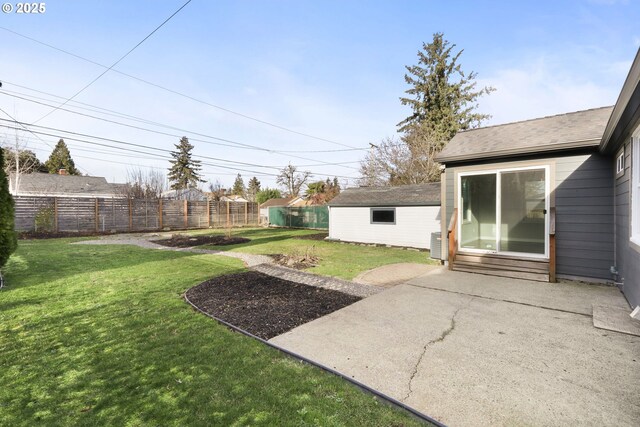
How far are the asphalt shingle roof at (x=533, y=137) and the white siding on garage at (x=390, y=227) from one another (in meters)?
3.72

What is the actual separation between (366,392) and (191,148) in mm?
44426

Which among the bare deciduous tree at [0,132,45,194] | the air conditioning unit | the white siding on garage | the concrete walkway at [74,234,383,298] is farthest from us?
the bare deciduous tree at [0,132,45,194]

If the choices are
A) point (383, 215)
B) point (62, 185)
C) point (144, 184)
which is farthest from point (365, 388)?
point (62, 185)

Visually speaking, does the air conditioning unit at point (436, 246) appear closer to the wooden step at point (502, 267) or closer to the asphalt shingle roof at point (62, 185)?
the wooden step at point (502, 267)

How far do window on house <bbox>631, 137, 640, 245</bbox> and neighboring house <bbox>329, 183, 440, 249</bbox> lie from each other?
22.1 feet

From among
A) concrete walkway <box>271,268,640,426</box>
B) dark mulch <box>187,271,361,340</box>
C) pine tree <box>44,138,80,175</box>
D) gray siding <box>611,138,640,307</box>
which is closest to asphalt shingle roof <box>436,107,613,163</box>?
gray siding <box>611,138,640,307</box>

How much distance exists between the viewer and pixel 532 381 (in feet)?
7.80

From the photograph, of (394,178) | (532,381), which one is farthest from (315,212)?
(532,381)

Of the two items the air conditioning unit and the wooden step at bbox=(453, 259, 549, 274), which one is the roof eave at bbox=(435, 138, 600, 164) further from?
the wooden step at bbox=(453, 259, 549, 274)

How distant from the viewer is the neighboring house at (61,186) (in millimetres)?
22906

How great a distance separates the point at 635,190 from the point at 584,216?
208cm

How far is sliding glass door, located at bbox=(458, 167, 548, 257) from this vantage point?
7680 mm

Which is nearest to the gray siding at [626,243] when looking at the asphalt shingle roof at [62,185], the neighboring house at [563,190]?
the neighboring house at [563,190]

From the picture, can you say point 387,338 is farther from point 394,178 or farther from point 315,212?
point 394,178
